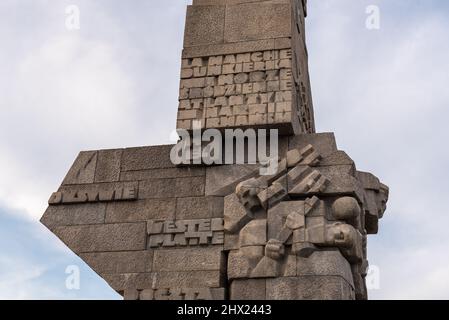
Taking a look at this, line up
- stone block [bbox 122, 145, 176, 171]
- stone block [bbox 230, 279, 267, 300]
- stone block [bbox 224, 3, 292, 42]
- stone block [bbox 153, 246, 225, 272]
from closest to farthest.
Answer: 1. stone block [bbox 230, 279, 267, 300]
2. stone block [bbox 153, 246, 225, 272]
3. stone block [bbox 122, 145, 176, 171]
4. stone block [bbox 224, 3, 292, 42]

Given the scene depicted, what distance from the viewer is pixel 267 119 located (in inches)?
346

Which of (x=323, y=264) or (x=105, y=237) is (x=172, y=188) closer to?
(x=105, y=237)

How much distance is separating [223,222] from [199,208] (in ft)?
1.36

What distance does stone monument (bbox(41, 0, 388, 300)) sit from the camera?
26.5 feet

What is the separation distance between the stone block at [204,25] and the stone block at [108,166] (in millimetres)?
1928

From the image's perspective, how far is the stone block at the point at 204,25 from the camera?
9.68 meters

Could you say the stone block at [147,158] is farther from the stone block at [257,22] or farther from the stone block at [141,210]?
the stone block at [257,22]

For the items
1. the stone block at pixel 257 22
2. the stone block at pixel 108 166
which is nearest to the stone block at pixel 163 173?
A: the stone block at pixel 108 166

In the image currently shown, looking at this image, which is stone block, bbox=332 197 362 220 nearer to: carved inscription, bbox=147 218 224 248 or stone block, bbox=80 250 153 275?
carved inscription, bbox=147 218 224 248

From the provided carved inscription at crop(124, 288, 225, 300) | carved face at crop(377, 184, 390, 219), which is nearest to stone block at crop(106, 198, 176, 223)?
carved inscription at crop(124, 288, 225, 300)

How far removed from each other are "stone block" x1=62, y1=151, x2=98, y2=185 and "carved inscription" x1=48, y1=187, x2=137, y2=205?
184mm

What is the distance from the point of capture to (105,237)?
895cm
